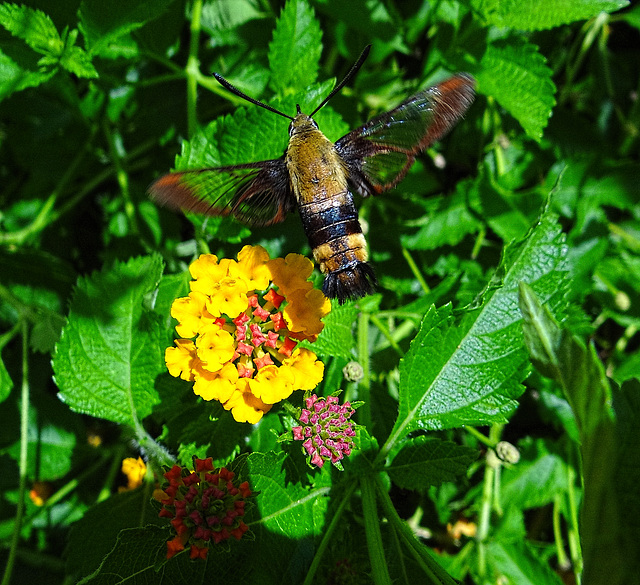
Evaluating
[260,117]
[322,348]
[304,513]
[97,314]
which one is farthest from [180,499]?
[260,117]

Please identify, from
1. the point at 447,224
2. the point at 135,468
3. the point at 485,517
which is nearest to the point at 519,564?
the point at 485,517

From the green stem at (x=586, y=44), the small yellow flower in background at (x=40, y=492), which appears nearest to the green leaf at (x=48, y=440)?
the small yellow flower in background at (x=40, y=492)

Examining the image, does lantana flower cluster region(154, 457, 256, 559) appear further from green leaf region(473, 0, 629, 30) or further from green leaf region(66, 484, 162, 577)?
green leaf region(473, 0, 629, 30)

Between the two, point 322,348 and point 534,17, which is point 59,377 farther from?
point 534,17

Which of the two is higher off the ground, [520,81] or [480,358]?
[520,81]

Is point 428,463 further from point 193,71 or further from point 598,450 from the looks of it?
point 193,71

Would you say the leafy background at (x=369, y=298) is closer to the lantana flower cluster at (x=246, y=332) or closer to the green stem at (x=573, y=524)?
the green stem at (x=573, y=524)
